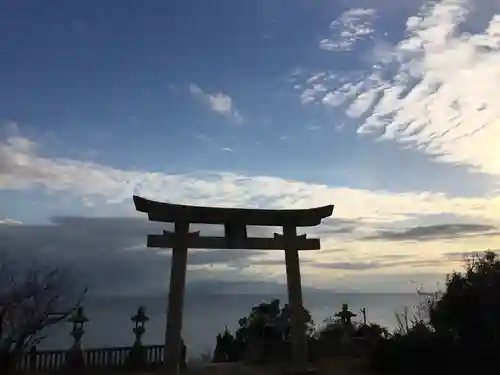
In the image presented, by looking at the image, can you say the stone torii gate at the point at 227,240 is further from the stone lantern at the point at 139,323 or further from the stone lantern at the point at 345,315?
the stone lantern at the point at 345,315

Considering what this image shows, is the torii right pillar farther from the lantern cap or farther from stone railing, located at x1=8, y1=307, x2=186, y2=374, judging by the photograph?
the lantern cap

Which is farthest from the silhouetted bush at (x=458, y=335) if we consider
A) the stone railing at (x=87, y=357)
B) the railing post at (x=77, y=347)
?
the railing post at (x=77, y=347)

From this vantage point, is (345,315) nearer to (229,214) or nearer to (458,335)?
(458,335)

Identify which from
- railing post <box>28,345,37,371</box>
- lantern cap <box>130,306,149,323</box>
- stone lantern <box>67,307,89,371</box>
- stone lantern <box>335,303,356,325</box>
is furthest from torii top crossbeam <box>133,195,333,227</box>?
stone lantern <box>335,303,356,325</box>

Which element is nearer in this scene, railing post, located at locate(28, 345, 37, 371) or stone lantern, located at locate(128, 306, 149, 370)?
railing post, located at locate(28, 345, 37, 371)

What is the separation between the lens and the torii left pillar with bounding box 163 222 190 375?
10.3 metres

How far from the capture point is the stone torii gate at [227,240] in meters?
10.4

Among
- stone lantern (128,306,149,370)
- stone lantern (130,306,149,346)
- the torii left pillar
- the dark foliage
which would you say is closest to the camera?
the torii left pillar

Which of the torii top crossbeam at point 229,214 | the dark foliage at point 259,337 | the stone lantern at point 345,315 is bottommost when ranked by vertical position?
the dark foliage at point 259,337

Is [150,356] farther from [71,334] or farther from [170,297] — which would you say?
[170,297]

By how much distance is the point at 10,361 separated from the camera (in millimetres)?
12617

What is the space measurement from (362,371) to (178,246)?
18.9 feet

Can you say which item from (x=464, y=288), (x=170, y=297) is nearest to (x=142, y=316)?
(x=170, y=297)

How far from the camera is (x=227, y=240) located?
11375 mm
